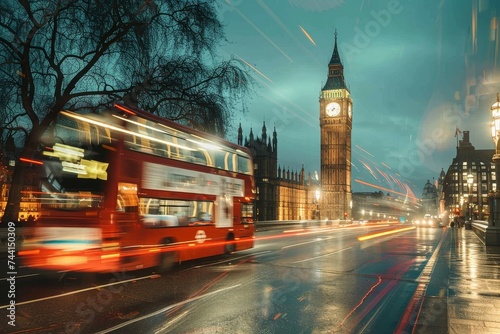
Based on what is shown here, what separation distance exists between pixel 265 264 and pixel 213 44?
11753 millimetres

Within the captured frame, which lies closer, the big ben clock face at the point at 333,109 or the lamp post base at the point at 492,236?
the lamp post base at the point at 492,236

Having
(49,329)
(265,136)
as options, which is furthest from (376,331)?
(265,136)

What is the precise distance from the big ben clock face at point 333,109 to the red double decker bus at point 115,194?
107981 mm

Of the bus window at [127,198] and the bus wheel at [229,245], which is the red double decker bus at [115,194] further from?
the bus wheel at [229,245]

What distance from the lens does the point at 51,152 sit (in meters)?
11.0

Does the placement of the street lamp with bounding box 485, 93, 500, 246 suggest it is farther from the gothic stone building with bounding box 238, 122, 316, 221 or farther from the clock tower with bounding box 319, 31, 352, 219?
the clock tower with bounding box 319, 31, 352, 219

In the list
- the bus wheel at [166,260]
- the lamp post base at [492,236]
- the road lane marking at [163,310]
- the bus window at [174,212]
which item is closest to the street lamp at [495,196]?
the lamp post base at [492,236]

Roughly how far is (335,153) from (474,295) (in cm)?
11075

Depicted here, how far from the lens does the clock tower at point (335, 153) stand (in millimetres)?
117375

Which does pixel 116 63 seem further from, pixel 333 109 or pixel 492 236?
pixel 333 109

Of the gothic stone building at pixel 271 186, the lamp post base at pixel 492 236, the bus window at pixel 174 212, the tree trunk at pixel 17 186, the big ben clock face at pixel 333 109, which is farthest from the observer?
the big ben clock face at pixel 333 109

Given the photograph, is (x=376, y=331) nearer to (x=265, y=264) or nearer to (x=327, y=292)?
(x=327, y=292)

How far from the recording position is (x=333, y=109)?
119312mm

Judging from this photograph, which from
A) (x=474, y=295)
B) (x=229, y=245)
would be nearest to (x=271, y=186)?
(x=229, y=245)
